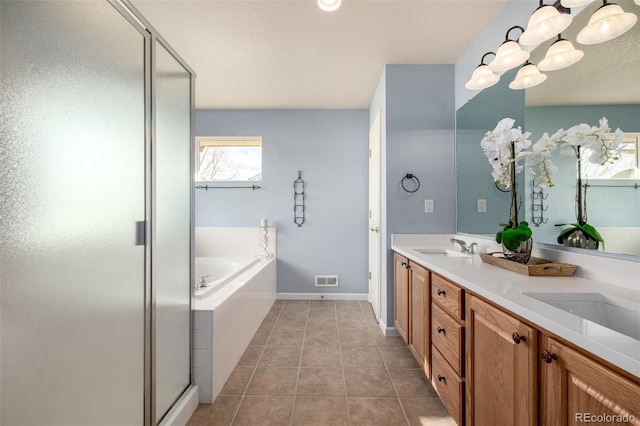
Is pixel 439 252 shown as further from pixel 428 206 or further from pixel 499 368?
pixel 499 368

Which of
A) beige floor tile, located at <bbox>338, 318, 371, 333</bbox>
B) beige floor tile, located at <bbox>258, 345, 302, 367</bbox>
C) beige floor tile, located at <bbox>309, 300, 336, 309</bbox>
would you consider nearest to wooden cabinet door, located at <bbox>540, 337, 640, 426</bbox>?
beige floor tile, located at <bbox>258, 345, 302, 367</bbox>

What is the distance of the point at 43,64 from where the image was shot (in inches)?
31.9

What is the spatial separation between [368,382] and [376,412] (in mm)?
289

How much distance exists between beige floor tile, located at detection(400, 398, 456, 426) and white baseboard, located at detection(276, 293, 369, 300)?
2.06 metres

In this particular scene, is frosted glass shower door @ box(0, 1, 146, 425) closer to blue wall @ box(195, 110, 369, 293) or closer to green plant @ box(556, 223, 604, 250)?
green plant @ box(556, 223, 604, 250)

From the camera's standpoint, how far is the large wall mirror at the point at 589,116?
1099 millimetres

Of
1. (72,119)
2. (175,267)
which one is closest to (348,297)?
(175,267)

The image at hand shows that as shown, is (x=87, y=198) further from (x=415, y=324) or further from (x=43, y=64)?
(x=415, y=324)

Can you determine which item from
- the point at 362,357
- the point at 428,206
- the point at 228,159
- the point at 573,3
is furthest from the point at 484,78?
the point at 228,159

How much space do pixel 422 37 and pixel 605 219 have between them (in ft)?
5.99

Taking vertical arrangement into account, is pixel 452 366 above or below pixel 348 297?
above

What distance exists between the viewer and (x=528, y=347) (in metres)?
0.87

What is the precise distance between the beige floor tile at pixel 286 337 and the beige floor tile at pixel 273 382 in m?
0.41

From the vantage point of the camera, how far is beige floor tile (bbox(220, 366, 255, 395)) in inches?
71.6
